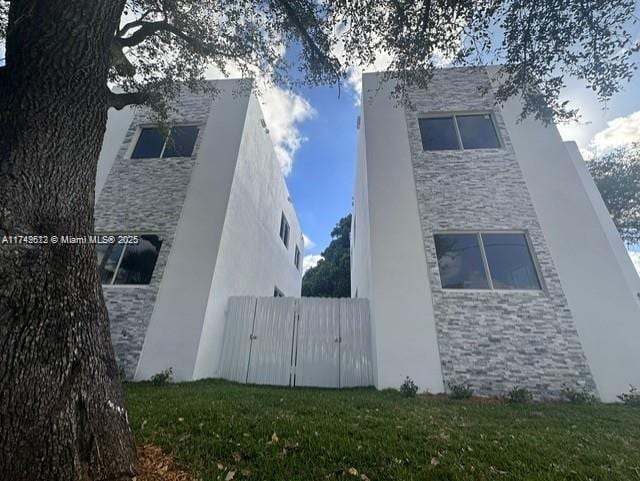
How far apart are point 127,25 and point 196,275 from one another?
17.2 ft

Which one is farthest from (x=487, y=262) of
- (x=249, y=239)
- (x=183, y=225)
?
(x=183, y=225)

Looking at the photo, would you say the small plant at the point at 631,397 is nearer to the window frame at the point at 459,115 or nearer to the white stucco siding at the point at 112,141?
the window frame at the point at 459,115

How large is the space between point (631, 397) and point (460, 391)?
9.45 ft

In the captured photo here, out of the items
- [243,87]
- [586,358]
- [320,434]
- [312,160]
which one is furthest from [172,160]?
[586,358]

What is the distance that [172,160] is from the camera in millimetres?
8141

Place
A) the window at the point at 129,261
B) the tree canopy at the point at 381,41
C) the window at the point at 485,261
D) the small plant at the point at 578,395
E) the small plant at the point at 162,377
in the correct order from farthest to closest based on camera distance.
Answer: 1. the window at the point at 129,261
2. the window at the point at 485,261
3. the small plant at the point at 162,377
4. the small plant at the point at 578,395
5. the tree canopy at the point at 381,41

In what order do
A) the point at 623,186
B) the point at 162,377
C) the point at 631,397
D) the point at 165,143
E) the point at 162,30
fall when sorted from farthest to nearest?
the point at 623,186, the point at 165,143, the point at 162,30, the point at 162,377, the point at 631,397

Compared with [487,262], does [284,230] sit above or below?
above

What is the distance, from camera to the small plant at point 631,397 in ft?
15.6

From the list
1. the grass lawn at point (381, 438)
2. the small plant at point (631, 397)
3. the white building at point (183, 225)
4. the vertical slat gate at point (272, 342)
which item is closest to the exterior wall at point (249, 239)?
the white building at point (183, 225)

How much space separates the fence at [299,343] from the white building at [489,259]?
2.32 ft

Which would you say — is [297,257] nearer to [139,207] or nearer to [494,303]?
[139,207]

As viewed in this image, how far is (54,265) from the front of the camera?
6.26ft

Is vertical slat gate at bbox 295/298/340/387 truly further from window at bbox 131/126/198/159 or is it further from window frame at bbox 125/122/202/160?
window at bbox 131/126/198/159
